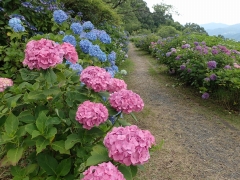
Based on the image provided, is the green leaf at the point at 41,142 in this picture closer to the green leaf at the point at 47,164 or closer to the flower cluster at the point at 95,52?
the green leaf at the point at 47,164

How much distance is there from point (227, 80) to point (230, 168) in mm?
2020

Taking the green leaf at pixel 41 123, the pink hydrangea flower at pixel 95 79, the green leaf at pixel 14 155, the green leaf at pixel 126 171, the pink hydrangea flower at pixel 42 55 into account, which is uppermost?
the pink hydrangea flower at pixel 42 55

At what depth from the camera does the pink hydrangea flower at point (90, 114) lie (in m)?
1.31

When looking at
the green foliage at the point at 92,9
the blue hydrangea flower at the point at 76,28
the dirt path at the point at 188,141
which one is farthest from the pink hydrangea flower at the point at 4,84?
the green foliage at the point at 92,9

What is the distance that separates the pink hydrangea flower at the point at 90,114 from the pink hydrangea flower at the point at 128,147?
10.2 inches

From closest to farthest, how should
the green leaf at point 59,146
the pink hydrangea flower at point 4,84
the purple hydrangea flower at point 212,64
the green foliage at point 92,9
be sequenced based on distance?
the green leaf at point 59,146 → the pink hydrangea flower at point 4,84 → the purple hydrangea flower at point 212,64 → the green foliage at point 92,9

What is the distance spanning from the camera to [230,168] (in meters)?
2.94

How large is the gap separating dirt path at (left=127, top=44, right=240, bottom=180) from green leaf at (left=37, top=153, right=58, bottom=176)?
1.45 m

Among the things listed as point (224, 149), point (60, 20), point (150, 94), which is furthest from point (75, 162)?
point (150, 94)

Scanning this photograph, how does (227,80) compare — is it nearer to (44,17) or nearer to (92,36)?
(92,36)

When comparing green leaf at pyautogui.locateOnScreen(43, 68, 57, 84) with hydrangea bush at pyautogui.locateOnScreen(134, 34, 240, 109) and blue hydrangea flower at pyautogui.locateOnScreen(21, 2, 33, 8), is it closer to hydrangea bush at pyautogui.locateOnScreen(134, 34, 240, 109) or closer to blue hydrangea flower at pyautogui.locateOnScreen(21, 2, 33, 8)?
blue hydrangea flower at pyautogui.locateOnScreen(21, 2, 33, 8)

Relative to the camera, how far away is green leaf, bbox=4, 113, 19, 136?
4.47 feet

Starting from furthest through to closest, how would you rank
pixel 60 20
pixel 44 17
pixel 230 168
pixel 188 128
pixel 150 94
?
1. pixel 150 94
2. pixel 44 17
3. pixel 188 128
4. pixel 60 20
5. pixel 230 168

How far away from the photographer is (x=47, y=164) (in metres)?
1.41
